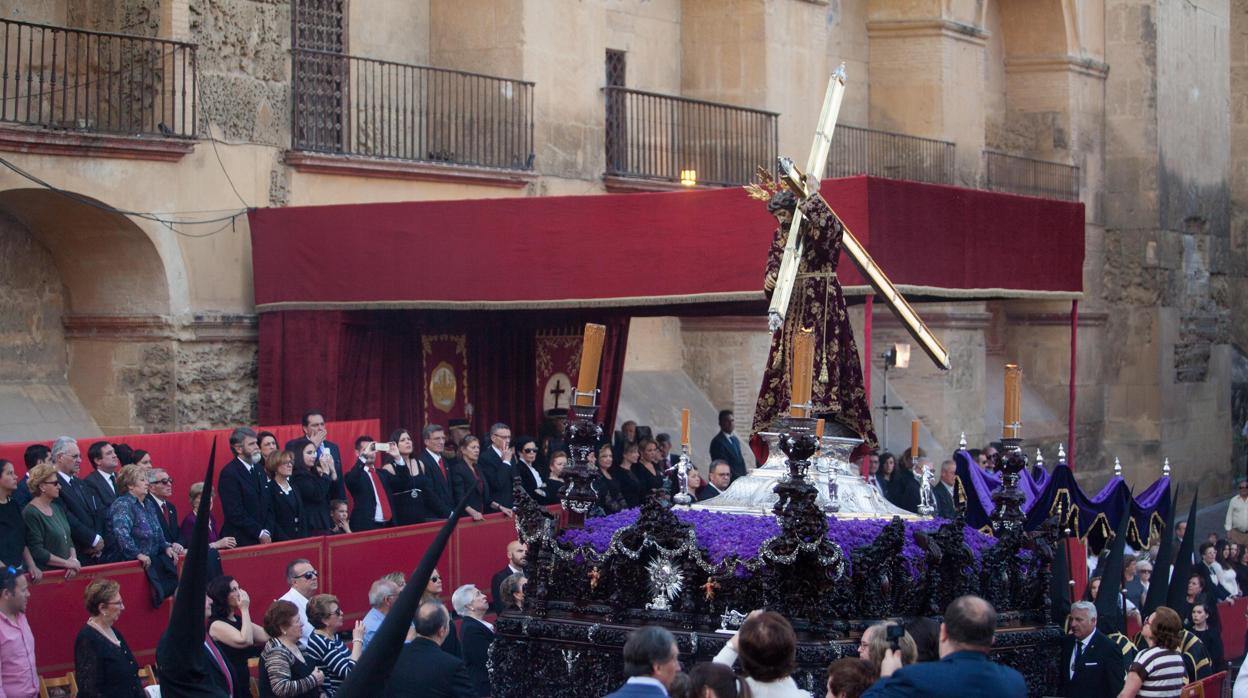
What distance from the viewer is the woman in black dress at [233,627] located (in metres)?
9.30

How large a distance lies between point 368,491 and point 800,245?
4.26 meters

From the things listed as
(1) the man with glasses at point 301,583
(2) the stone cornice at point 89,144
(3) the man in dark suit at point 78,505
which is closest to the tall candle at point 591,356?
(1) the man with glasses at point 301,583

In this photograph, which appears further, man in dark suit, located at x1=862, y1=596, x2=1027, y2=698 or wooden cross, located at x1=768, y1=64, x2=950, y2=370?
wooden cross, located at x1=768, y1=64, x2=950, y2=370

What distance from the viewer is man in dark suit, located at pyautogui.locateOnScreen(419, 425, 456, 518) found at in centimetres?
1357

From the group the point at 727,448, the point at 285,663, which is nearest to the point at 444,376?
the point at 727,448

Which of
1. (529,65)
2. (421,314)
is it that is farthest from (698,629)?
(529,65)

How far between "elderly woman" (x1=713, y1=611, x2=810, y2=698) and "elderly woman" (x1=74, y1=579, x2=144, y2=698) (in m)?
3.88

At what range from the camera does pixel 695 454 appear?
2088 centimetres

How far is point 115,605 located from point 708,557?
9.82 ft

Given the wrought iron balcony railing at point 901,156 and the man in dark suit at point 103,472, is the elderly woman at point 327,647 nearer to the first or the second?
the man in dark suit at point 103,472

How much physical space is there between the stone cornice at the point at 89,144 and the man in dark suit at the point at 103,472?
129 inches

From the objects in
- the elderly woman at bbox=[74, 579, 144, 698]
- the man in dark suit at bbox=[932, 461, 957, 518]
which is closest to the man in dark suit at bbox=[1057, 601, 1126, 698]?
the elderly woman at bbox=[74, 579, 144, 698]

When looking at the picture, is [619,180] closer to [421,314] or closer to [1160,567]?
[421,314]

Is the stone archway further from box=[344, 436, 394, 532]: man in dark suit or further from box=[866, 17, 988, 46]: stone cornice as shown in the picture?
box=[866, 17, 988, 46]: stone cornice
